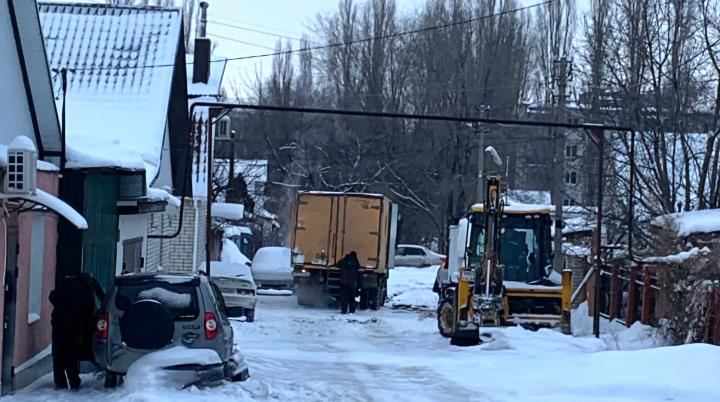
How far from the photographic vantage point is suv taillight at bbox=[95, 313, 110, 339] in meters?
13.5

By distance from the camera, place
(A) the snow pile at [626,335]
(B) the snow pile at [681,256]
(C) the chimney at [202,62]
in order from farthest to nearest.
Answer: (C) the chimney at [202,62], (A) the snow pile at [626,335], (B) the snow pile at [681,256]

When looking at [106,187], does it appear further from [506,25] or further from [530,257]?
[506,25]

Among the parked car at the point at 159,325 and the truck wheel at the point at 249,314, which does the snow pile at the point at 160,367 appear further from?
the truck wheel at the point at 249,314

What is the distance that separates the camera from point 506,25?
61594 mm

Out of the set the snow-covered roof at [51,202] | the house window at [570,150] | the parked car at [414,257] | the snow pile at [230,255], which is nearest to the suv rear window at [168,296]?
the snow-covered roof at [51,202]

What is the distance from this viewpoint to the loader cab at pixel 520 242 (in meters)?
25.0

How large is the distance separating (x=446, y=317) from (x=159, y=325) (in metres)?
12.5

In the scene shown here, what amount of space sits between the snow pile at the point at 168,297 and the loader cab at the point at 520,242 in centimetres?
1222

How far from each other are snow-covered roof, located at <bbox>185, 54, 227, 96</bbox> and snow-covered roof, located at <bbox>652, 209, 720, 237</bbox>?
17528 mm

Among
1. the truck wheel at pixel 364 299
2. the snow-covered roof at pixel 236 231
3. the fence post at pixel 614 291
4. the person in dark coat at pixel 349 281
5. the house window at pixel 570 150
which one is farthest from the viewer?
the snow-covered roof at pixel 236 231

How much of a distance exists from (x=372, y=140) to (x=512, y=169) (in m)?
8.10

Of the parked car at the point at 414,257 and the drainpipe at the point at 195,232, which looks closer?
the drainpipe at the point at 195,232

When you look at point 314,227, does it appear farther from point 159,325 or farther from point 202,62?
point 159,325

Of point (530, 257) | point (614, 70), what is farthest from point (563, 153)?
point (530, 257)
